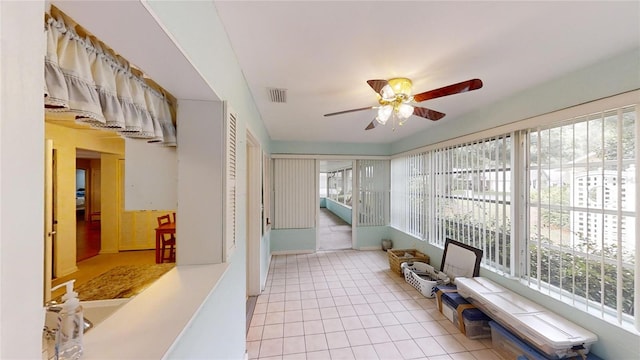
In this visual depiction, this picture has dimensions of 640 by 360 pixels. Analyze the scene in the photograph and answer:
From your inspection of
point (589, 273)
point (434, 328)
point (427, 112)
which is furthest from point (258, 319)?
point (589, 273)

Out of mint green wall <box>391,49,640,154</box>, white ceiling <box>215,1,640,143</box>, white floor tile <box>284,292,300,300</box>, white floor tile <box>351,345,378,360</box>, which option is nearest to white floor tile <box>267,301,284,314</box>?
white floor tile <box>284,292,300,300</box>

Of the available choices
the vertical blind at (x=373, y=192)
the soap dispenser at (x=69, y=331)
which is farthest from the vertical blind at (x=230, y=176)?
the vertical blind at (x=373, y=192)

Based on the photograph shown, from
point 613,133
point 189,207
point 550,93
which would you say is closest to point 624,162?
point 613,133

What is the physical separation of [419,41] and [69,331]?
6.71ft

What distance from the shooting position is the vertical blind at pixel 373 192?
5211 millimetres

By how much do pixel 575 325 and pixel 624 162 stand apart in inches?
50.5

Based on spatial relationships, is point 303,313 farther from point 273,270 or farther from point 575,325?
point 575,325

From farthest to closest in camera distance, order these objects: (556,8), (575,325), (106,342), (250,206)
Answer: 1. (250,206)
2. (575,325)
3. (556,8)
4. (106,342)

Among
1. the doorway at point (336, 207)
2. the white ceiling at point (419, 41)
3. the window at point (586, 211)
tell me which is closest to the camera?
the white ceiling at point (419, 41)

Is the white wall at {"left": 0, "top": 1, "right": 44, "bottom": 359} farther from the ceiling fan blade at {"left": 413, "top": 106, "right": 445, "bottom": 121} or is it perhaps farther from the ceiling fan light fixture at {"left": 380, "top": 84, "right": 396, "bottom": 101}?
the ceiling fan blade at {"left": 413, "top": 106, "right": 445, "bottom": 121}

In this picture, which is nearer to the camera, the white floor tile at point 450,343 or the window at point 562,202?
the window at point 562,202

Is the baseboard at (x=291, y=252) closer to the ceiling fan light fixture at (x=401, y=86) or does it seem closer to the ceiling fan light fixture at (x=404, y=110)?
the ceiling fan light fixture at (x=404, y=110)

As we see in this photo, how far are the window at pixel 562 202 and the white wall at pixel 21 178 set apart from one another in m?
2.77

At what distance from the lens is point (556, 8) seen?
3.96 feet
